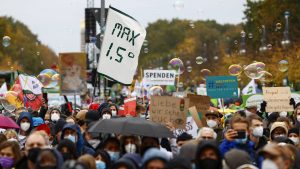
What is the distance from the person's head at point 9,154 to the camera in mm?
10914

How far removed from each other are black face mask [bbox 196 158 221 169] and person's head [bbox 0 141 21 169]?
2.02m

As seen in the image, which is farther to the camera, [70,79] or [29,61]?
[29,61]

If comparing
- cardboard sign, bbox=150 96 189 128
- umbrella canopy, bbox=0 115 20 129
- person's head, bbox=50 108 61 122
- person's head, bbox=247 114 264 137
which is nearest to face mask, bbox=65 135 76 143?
person's head, bbox=247 114 264 137

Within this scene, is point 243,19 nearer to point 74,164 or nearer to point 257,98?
point 257,98

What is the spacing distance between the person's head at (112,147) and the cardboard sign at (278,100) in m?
8.10

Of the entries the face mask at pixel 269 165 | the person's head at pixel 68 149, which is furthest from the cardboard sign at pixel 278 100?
the face mask at pixel 269 165

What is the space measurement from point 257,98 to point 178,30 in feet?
493

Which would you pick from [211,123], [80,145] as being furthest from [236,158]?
[211,123]

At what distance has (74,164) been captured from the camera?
29.3 ft

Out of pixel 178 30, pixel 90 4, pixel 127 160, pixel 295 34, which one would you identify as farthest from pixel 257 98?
pixel 178 30

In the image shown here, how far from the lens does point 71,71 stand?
21.3 m

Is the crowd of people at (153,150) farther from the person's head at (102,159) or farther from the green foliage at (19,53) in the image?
the green foliage at (19,53)

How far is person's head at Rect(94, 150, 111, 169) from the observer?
11227 millimetres

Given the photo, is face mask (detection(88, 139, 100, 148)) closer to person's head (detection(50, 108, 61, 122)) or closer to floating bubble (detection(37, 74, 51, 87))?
person's head (detection(50, 108, 61, 122))
